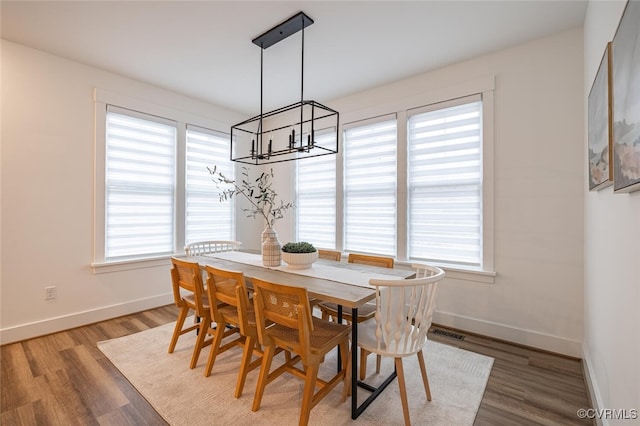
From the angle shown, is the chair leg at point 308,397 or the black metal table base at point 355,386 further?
the black metal table base at point 355,386

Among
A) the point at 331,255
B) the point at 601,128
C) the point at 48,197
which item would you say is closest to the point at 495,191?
the point at 601,128

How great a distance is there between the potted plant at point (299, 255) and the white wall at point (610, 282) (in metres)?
1.78

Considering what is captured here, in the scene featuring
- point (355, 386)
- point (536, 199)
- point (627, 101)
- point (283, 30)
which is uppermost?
point (283, 30)

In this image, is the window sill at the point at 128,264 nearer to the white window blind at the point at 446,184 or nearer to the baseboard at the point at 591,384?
the white window blind at the point at 446,184

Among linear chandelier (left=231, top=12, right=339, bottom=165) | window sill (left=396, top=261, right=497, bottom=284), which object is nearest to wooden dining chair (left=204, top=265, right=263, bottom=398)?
linear chandelier (left=231, top=12, right=339, bottom=165)

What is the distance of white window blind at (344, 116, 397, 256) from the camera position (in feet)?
11.4

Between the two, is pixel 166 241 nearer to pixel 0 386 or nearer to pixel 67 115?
pixel 67 115

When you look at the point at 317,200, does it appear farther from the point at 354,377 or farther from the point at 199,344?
the point at 354,377

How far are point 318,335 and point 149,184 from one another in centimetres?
301

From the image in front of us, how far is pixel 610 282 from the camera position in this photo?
1.49 m

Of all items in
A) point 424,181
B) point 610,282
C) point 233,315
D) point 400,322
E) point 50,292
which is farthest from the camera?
point 424,181

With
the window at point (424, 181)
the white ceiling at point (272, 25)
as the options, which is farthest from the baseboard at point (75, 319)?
the white ceiling at point (272, 25)

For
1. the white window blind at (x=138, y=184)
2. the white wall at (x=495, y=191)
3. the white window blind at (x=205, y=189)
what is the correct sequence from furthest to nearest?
1. the white window blind at (x=205, y=189)
2. the white window blind at (x=138, y=184)
3. the white wall at (x=495, y=191)

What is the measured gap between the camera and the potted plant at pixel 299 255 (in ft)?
7.61
